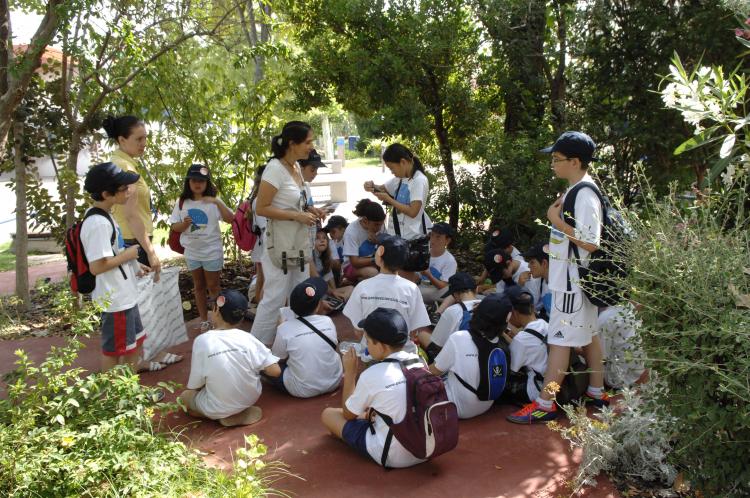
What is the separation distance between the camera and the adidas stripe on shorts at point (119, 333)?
415 centimetres

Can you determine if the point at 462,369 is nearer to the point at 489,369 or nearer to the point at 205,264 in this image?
the point at 489,369

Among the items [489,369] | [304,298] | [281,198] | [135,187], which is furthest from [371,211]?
[489,369]

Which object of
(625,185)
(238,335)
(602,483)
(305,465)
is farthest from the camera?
(625,185)

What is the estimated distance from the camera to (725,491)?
2.53 m

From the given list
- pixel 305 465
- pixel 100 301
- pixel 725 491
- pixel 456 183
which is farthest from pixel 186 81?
pixel 725 491

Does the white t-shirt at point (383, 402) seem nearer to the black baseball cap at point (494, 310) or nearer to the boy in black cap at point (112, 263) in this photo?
the black baseball cap at point (494, 310)

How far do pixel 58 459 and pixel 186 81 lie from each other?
5.07 m

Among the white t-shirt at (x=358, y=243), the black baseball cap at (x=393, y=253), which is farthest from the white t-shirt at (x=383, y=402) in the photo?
the white t-shirt at (x=358, y=243)

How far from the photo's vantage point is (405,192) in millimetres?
5625

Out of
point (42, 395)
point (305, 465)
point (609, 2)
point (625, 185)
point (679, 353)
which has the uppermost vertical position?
point (609, 2)

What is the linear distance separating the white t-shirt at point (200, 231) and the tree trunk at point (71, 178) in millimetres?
1340

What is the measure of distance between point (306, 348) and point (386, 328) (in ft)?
3.44

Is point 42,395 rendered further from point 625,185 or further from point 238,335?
point 625,185

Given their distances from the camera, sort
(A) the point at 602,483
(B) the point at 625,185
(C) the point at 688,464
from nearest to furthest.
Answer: (C) the point at 688,464 → (A) the point at 602,483 → (B) the point at 625,185
